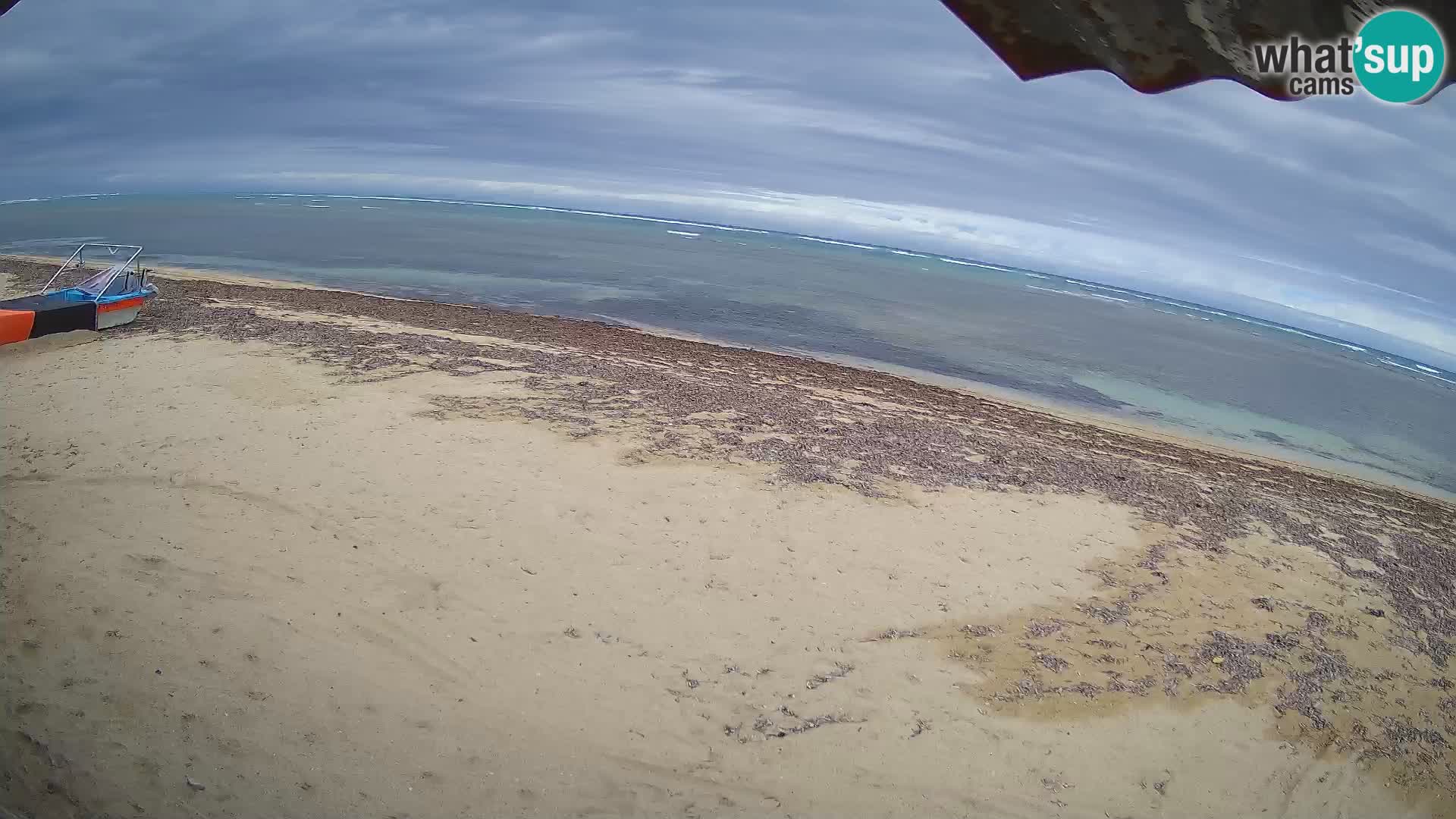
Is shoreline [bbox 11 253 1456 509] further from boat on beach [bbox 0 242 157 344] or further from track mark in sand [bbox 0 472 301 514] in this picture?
track mark in sand [bbox 0 472 301 514]

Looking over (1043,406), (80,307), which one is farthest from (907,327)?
(80,307)

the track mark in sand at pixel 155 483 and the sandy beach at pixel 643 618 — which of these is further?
the track mark in sand at pixel 155 483

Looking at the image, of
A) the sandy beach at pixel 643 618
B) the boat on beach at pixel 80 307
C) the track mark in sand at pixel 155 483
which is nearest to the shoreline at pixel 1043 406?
the sandy beach at pixel 643 618

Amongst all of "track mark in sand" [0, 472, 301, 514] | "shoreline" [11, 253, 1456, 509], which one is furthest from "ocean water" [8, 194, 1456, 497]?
"track mark in sand" [0, 472, 301, 514]

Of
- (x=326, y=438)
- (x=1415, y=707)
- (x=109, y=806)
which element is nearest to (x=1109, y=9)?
(x=109, y=806)

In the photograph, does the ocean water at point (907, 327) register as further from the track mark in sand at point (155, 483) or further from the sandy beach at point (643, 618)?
the track mark in sand at point (155, 483)
